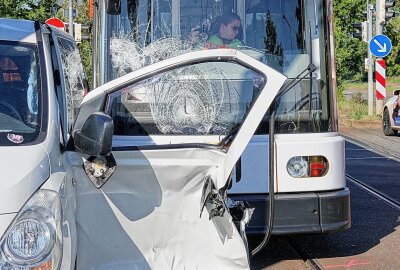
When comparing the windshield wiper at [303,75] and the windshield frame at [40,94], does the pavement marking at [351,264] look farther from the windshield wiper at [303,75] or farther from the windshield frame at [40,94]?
the windshield frame at [40,94]

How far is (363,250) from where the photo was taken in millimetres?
7375

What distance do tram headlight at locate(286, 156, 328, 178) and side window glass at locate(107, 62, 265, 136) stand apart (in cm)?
66

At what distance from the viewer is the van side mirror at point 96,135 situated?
149 inches

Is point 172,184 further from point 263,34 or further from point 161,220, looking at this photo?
point 263,34

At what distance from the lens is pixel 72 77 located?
5699mm

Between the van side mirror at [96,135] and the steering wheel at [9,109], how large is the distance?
49 centimetres

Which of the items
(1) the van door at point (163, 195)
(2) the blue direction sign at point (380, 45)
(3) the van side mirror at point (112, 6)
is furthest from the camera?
(2) the blue direction sign at point (380, 45)

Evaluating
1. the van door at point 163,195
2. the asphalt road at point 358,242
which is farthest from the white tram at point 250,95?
the van door at point 163,195

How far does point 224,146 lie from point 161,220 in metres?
0.58

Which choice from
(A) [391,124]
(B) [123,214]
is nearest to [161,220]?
(B) [123,214]

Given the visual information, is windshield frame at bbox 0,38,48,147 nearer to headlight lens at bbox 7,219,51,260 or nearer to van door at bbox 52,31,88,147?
van door at bbox 52,31,88,147

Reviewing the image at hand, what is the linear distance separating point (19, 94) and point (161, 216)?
3.63 ft

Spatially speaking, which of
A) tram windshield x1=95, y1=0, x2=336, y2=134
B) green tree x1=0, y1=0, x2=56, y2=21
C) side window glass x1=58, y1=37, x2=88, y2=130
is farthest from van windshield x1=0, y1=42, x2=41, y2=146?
green tree x1=0, y1=0, x2=56, y2=21

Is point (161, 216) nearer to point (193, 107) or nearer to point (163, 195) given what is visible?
point (163, 195)
